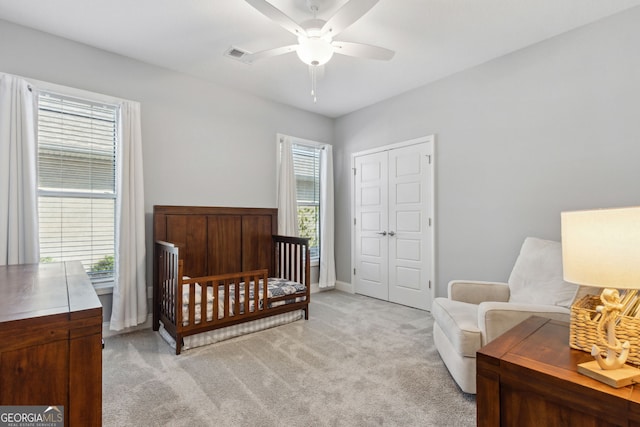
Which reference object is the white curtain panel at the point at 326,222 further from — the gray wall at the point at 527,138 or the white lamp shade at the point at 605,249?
the white lamp shade at the point at 605,249

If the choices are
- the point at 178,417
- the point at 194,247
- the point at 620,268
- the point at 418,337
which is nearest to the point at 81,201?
the point at 194,247

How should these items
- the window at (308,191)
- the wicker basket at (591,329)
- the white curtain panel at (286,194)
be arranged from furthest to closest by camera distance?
the window at (308,191)
the white curtain panel at (286,194)
the wicker basket at (591,329)

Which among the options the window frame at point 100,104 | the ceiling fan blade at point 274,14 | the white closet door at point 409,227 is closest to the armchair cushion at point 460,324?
the white closet door at point 409,227

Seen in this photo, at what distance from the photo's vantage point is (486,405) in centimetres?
110

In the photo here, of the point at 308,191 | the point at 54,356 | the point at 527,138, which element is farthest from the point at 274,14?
the point at 308,191

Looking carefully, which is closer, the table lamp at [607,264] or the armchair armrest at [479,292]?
the table lamp at [607,264]

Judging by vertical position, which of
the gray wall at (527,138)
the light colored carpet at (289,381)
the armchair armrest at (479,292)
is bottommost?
the light colored carpet at (289,381)

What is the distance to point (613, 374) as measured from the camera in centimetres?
93

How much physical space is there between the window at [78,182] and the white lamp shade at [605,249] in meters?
3.40

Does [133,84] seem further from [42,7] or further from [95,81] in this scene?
[42,7]

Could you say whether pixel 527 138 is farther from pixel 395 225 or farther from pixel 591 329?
pixel 591 329

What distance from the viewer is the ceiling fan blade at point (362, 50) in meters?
2.14

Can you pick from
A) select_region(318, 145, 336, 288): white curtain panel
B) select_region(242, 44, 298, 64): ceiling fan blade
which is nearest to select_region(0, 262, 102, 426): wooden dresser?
select_region(242, 44, 298, 64): ceiling fan blade

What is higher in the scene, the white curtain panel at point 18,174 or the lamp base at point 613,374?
the white curtain panel at point 18,174
